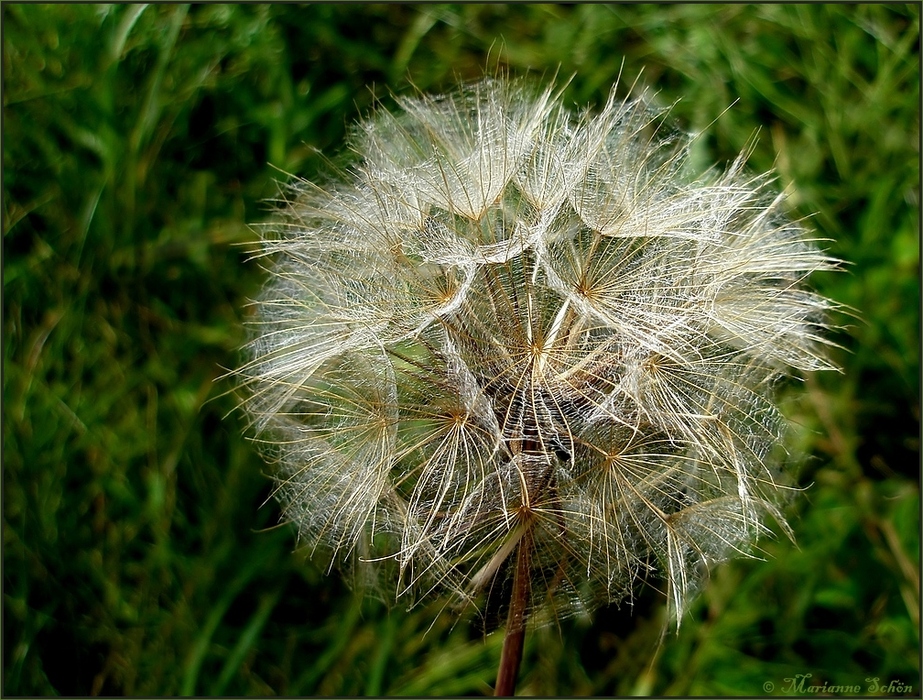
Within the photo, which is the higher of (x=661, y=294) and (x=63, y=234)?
(x=661, y=294)

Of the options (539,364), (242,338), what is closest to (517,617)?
(539,364)

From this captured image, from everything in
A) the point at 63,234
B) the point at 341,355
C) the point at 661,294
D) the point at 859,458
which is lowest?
the point at 859,458

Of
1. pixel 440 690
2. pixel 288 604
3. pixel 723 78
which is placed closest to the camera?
pixel 440 690

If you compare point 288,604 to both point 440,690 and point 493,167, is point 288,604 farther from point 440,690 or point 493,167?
point 493,167

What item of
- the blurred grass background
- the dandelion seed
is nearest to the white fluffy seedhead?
the dandelion seed

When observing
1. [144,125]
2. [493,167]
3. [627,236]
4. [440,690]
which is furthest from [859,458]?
[144,125]

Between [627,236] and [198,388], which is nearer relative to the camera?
[627,236]

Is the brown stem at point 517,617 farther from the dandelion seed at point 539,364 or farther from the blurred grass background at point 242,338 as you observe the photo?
the blurred grass background at point 242,338

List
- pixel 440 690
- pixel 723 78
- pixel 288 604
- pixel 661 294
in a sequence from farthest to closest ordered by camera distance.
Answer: pixel 723 78
pixel 288 604
pixel 440 690
pixel 661 294

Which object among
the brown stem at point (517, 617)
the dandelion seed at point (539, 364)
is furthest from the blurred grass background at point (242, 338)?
the dandelion seed at point (539, 364)
